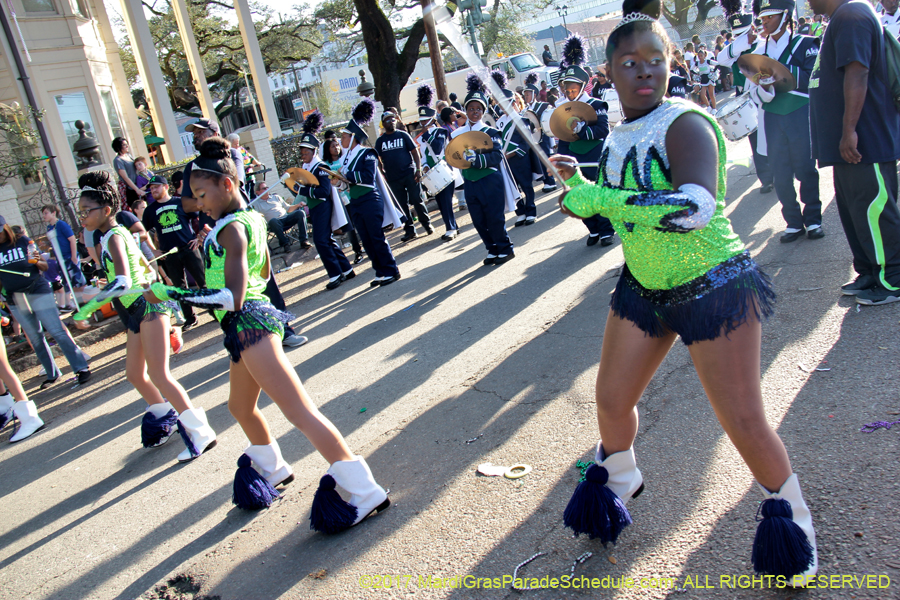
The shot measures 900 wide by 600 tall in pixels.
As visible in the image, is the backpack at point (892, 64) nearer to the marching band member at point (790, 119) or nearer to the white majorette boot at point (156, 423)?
the marching band member at point (790, 119)

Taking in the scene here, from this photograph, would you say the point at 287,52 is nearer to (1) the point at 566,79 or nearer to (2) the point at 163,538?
(1) the point at 566,79

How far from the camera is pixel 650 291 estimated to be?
2285 mm

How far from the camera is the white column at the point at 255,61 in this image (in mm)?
19484

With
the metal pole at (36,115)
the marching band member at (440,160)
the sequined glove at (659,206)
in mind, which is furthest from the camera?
the metal pole at (36,115)

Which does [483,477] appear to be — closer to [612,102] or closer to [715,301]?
[715,301]

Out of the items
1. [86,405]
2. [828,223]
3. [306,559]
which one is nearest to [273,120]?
[86,405]

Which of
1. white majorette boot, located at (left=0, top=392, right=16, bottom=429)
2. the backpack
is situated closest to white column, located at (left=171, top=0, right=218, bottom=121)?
white majorette boot, located at (left=0, top=392, right=16, bottom=429)

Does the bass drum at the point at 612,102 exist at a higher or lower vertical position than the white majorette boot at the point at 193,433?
higher

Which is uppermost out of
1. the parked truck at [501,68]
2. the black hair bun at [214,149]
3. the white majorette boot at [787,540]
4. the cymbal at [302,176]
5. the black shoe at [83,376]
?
the parked truck at [501,68]

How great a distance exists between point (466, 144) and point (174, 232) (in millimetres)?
3824

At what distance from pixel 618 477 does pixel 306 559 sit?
1.49m

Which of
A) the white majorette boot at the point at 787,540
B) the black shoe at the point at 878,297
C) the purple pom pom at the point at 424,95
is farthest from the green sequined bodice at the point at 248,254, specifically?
the purple pom pom at the point at 424,95

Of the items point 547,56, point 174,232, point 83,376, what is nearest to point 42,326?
point 83,376

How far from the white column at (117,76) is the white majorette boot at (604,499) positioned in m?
20.0
